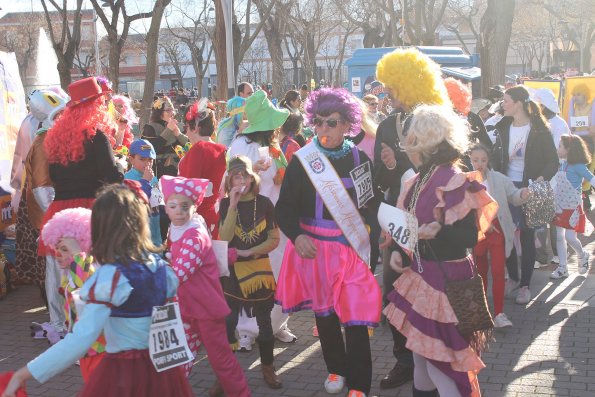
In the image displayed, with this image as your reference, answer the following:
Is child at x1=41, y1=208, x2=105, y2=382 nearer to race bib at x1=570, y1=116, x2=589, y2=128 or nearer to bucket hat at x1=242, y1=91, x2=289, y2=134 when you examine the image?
bucket hat at x1=242, y1=91, x2=289, y2=134

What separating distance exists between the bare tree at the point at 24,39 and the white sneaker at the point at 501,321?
51.1 metres

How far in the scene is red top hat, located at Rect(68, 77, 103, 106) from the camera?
6121 mm

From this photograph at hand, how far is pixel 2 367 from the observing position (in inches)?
242

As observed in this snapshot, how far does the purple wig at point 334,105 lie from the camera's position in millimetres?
4887

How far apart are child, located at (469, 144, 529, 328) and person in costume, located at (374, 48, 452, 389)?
43.9 inches

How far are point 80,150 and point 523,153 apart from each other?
12.6ft

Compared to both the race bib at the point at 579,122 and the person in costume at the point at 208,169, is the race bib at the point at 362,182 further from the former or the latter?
the race bib at the point at 579,122

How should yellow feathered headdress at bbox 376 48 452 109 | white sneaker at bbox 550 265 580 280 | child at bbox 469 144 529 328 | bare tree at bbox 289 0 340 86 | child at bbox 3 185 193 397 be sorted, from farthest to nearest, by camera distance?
bare tree at bbox 289 0 340 86 < white sneaker at bbox 550 265 580 280 < child at bbox 469 144 529 328 < yellow feathered headdress at bbox 376 48 452 109 < child at bbox 3 185 193 397

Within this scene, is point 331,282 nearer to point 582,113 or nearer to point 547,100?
point 547,100

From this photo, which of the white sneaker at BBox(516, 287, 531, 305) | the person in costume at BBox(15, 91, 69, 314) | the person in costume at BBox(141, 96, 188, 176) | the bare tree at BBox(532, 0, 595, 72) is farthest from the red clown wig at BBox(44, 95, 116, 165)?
the bare tree at BBox(532, 0, 595, 72)

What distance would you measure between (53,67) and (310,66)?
12.1 meters

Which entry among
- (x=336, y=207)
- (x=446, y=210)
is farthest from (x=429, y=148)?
(x=336, y=207)

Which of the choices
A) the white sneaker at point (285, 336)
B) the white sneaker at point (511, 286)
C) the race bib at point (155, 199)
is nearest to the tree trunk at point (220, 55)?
the white sneaker at point (511, 286)

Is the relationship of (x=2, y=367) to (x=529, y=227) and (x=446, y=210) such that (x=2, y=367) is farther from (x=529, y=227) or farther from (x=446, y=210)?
(x=529, y=227)
